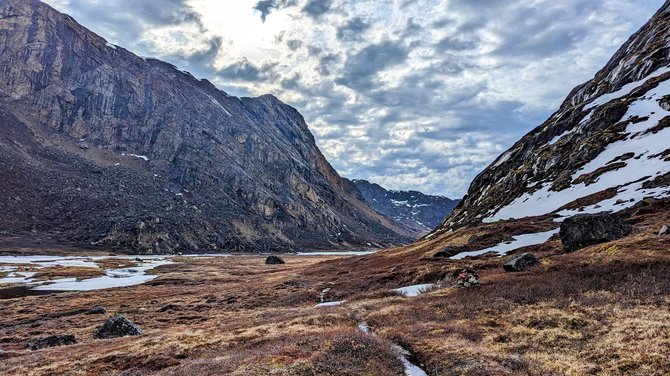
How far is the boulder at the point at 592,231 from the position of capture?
36938 millimetres

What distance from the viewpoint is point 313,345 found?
20547 mm

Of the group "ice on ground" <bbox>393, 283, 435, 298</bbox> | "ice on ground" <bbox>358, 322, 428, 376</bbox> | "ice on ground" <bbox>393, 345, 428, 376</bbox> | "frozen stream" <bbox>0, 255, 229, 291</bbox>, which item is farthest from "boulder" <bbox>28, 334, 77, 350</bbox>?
"frozen stream" <bbox>0, 255, 229, 291</bbox>

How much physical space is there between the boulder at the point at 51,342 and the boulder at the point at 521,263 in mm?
39078

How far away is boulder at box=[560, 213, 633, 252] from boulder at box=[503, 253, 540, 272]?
5677 mm

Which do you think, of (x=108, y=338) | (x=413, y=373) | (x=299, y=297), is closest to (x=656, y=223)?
(x=413, y=373)

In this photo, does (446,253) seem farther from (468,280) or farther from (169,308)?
(169,308)

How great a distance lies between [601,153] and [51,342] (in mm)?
90867

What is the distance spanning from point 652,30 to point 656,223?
370 feet

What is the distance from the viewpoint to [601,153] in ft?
251

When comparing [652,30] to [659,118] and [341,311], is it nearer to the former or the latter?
[659,118]

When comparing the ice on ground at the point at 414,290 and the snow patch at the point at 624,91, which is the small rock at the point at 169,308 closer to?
the ice on ground at the point at 414,290

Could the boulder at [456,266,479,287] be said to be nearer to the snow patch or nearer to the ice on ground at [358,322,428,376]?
the ice on ground at [358,322,428,376]

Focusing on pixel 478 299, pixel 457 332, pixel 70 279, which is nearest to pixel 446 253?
pixel 478 299

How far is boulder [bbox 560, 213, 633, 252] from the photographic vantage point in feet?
121
